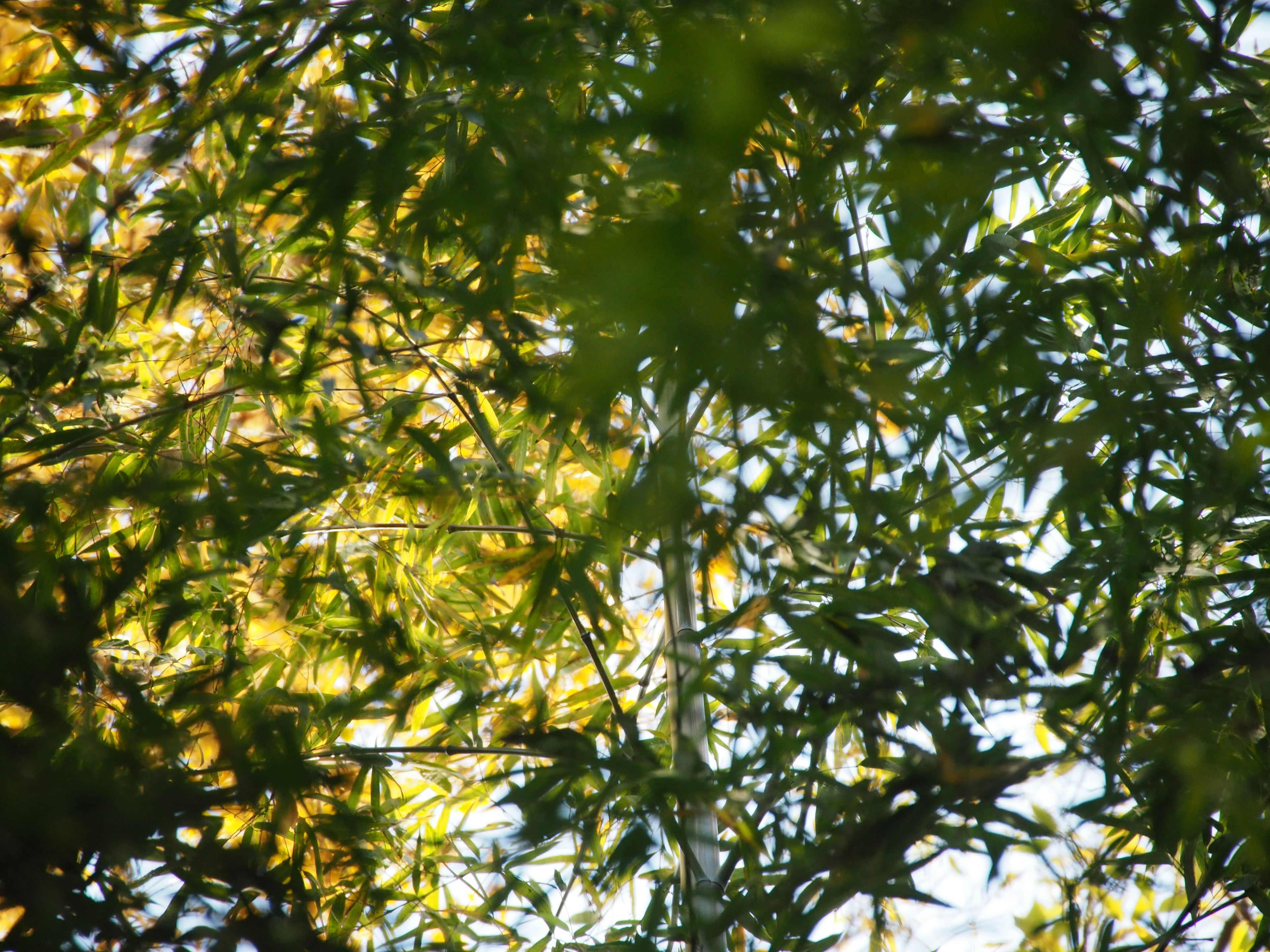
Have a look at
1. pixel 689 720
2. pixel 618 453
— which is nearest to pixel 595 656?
pixel 689 720

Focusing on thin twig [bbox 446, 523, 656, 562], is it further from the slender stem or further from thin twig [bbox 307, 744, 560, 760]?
thin twig [bbox 307, 744, 560, 760]

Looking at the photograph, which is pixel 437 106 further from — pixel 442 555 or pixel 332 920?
pixel 332 920

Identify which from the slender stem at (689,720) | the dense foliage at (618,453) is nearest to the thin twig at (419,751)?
the dense foliage at (618,453)

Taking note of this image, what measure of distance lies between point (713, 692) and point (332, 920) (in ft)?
2.01

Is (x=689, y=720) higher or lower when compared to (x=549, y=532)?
lower

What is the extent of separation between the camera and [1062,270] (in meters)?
0.92

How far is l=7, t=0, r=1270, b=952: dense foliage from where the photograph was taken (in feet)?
1.76

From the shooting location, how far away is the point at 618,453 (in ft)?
3.80

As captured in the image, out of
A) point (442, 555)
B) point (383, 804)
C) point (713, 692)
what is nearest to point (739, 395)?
point (713, 692)

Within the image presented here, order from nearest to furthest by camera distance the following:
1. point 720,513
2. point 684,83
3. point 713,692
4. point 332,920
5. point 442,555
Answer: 1. point 684,83
2. point 720,513
3. point 713,692
4. point 332,920
5. point 442,555

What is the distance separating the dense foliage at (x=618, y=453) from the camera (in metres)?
0.54

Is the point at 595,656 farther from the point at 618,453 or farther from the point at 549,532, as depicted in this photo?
the point at 618,453

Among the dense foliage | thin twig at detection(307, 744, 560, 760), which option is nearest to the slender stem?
the dense foliage

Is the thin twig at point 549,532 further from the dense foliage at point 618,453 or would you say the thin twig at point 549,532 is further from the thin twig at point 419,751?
the thin twig at point 419,751
